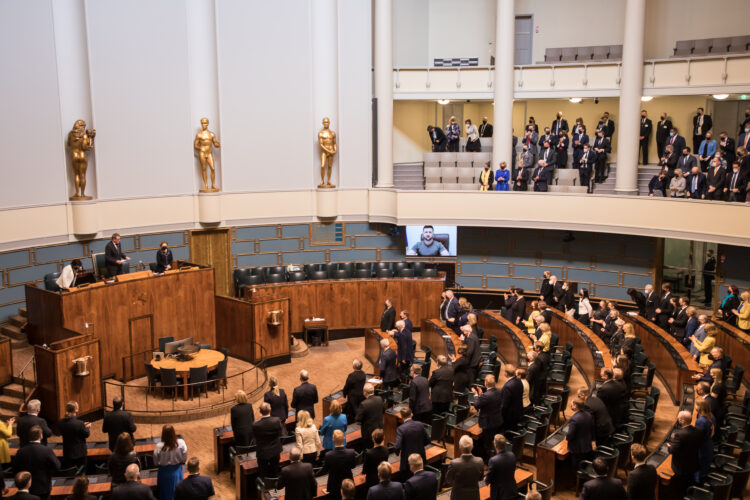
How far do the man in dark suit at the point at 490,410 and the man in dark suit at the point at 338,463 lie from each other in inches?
87.9

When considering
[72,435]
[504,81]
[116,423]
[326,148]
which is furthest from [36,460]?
[504,81]

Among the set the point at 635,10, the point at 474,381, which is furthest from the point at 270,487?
the point at 635,10

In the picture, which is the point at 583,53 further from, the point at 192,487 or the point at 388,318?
the point at 192,487

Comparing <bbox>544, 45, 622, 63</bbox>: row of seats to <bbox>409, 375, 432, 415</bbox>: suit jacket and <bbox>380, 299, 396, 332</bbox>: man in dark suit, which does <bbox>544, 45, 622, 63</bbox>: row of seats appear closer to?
<bbox>380, 299, 396, 332</bbox>: man in dark suit

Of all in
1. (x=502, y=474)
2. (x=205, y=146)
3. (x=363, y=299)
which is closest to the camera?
(x=502, y=474)

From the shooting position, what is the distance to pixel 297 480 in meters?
7.60

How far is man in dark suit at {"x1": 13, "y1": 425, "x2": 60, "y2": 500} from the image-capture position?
27.1ft

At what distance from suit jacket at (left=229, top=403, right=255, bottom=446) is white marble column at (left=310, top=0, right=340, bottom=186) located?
10.6m

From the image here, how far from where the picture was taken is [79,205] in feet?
52.9

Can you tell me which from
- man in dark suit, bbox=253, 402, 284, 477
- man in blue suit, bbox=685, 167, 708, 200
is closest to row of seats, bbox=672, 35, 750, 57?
man in blue suit, bbox=685, 167, 708, 200

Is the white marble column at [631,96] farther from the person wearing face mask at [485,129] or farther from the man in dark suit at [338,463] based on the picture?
the man in dark suit at [338,463]

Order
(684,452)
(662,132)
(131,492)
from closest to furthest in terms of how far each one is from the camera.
→ (131,492) → (684,452) → (662,132)

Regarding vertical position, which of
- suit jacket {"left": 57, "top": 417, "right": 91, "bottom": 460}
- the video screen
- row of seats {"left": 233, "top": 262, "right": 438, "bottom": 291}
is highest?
the video screen

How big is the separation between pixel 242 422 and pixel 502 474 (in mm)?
3558
